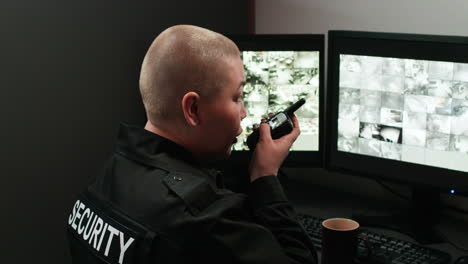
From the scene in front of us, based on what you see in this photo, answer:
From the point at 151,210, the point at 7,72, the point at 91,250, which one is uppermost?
the point at 7,72

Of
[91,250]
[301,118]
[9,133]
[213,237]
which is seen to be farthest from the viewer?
[301,118]

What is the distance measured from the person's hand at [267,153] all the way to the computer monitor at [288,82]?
0.43m

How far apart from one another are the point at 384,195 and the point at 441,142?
38cm

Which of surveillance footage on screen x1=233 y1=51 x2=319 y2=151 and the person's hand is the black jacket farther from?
surveillance footage on screen x1=233 y1=51 x2=319 y2=151

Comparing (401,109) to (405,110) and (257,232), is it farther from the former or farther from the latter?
(257,232)

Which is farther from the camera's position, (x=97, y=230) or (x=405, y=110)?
(x=405, y=110)

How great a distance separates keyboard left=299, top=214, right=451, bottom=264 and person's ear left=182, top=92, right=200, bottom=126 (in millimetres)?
553

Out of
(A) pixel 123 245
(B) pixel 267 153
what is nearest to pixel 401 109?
(B) pixel 267 153

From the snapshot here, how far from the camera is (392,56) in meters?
1.66

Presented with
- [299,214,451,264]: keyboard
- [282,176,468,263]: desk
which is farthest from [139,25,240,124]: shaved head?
[282,176,468,263]: desk

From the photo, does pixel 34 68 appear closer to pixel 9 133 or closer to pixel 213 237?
pixel 9 133

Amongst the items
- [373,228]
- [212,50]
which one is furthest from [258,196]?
[373,228]

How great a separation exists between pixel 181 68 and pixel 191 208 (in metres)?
0.28

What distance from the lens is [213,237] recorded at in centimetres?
107
